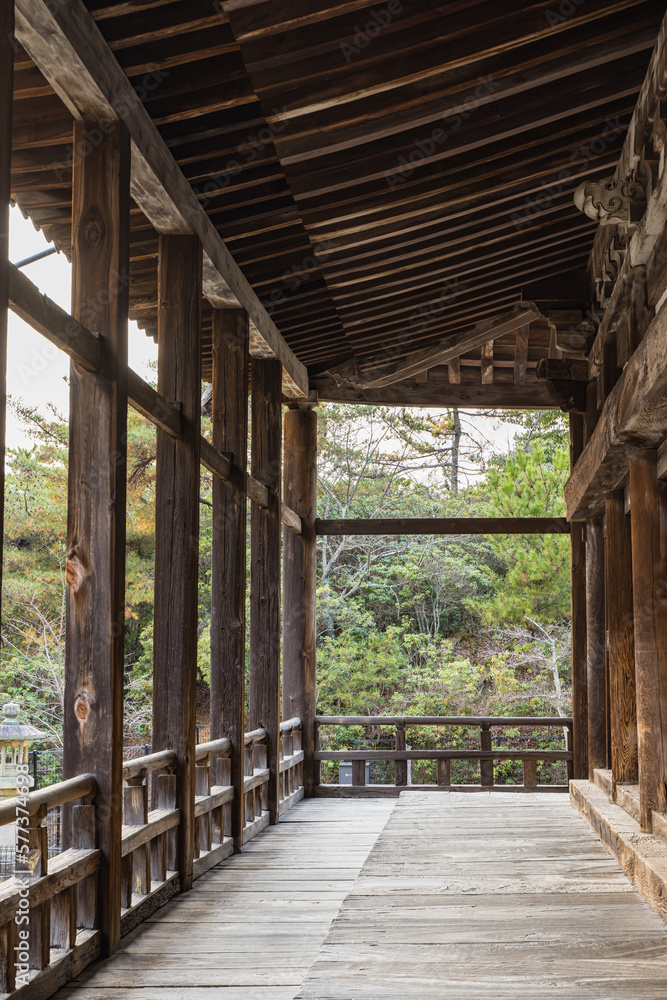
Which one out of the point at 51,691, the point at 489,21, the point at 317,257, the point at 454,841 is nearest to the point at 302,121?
the point at 489,21

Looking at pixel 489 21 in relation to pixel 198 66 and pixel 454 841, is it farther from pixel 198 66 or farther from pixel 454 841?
pixel 454 841

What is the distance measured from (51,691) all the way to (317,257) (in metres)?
8.89

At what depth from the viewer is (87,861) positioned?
3318 millimetres

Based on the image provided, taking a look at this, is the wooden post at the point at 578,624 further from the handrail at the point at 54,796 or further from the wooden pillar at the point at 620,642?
the handrail at the point at 54,796

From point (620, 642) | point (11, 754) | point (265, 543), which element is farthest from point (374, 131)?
point (11, 754)

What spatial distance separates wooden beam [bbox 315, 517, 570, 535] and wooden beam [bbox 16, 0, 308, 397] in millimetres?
3010

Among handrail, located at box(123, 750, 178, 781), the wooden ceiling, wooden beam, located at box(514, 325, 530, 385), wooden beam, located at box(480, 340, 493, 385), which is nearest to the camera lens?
the wooden ceiling

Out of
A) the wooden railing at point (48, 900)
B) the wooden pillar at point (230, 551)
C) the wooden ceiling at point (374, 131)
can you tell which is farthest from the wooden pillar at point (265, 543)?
the wooden railing at point (48, 900)

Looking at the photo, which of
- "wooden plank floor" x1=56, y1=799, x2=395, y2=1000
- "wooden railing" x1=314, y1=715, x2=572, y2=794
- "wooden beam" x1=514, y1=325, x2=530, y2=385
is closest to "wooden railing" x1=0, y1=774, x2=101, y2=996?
"wooden plank floor" x1=56, y1=799, x2=395, y2=1000

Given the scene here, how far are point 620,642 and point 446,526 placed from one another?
304 centimetres

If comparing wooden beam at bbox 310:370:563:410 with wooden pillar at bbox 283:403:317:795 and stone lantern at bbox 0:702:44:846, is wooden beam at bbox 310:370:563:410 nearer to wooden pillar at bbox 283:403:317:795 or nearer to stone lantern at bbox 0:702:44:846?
wooden pillar at bbox 283:403:317:795

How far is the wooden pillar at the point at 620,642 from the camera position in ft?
16.5

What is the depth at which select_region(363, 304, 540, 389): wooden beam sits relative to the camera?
7.21 meters

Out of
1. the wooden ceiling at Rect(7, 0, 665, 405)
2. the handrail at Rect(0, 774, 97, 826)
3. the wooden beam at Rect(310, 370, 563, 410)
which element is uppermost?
the wooden ceiling at Rect(7, 0, 665, 405)
